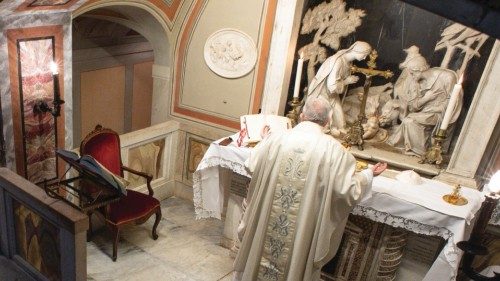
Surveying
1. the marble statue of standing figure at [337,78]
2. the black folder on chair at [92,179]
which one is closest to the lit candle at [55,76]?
the black folder on chair at [92,179]

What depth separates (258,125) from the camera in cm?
368

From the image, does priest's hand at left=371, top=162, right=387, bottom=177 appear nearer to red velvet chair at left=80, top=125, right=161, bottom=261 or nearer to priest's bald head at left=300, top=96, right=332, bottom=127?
priest's bald head at left=300, top=96, right=332, bottom=127

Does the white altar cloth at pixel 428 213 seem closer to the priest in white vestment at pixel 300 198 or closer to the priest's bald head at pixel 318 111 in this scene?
the priest in white vestment at pixel 300 198

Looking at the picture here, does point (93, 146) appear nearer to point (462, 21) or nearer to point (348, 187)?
point (348, 187)

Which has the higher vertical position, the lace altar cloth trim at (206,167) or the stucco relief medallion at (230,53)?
the stucco relief medallion at (230,53)

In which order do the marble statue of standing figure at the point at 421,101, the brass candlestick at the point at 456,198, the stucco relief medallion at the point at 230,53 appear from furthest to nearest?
the stucco relief medallion at the point at 230,53, the marble statue of standing figure at the point at 421,101, the brass candlestick at the point at 456,198

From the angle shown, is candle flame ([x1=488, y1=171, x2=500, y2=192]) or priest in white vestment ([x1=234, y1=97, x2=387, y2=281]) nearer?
candle flame ([x1=488, y1=171, x2=500, y2=192])

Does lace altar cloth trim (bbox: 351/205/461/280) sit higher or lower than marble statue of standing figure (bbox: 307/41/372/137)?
lower

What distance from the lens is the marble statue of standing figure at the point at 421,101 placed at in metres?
3.61

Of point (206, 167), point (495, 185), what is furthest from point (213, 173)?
point (495, 185)

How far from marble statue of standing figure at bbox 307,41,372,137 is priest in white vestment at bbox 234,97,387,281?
1004mm

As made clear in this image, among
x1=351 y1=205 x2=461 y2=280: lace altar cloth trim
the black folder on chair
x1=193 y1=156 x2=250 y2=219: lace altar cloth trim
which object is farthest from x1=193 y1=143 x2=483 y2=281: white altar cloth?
the black folder on chair

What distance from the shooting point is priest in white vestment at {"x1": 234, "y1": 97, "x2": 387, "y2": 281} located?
108 inches

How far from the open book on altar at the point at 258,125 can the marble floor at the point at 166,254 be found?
4.27ft
